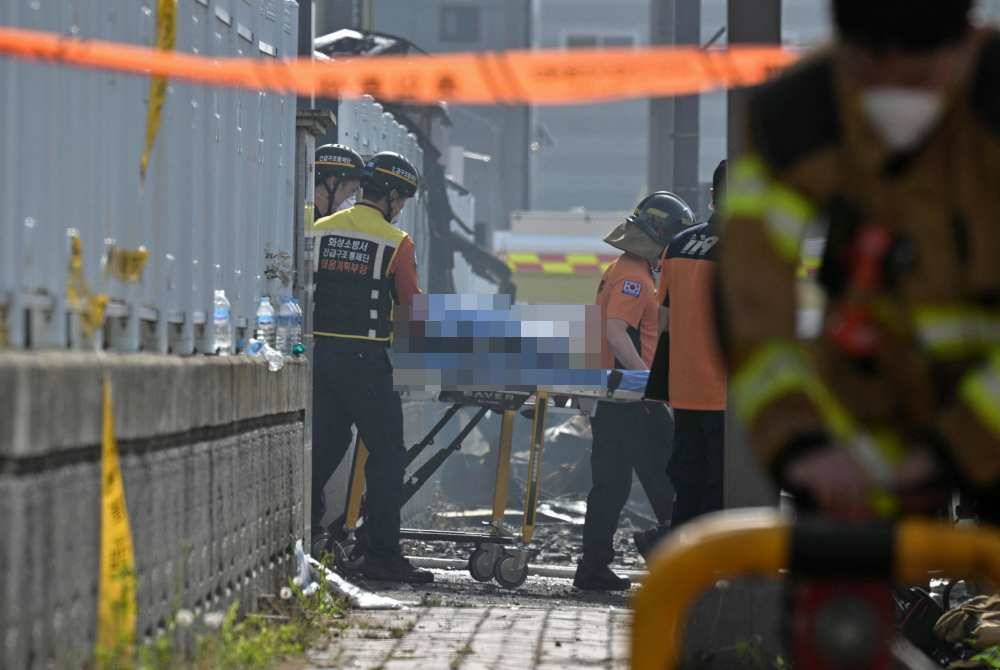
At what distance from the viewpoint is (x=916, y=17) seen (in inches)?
135

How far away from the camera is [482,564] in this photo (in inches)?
502

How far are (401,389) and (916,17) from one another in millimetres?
9441

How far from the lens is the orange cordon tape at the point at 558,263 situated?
29516 mm

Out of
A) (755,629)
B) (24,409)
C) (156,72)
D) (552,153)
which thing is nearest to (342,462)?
(755,629)

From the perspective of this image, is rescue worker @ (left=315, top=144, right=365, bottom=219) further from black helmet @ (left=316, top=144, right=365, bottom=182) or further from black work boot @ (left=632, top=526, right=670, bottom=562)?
black work boot @ (left=632, top=526, right=670, bottom=562)

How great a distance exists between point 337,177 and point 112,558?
7.40 metres

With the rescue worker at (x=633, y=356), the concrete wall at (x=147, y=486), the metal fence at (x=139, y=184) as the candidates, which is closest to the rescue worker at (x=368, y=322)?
the rescue worker at (x=633, y=356)

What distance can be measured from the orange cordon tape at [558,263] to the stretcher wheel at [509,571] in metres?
16.7

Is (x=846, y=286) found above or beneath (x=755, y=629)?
above

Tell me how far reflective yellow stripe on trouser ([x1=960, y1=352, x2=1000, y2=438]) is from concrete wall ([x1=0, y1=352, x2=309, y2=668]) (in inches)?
99.5

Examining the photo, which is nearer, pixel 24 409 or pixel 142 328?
pixel 24 409

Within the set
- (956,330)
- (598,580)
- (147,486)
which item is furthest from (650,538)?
(956,330)

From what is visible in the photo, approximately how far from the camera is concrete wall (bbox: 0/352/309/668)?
530cm

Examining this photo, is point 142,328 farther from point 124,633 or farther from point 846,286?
point 846,286
